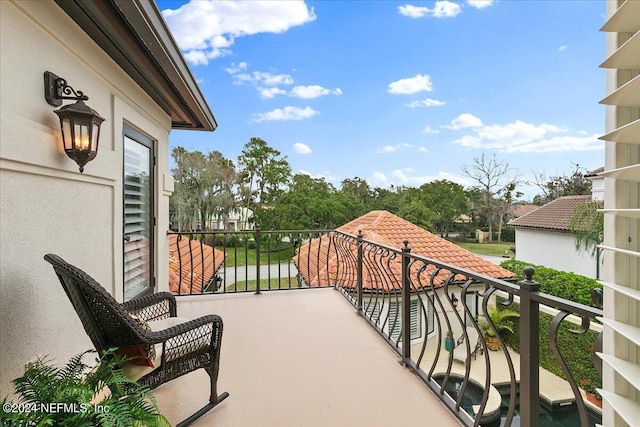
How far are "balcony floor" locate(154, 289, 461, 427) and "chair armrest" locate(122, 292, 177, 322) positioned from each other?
21.1 inches

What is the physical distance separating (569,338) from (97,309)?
10.8 m

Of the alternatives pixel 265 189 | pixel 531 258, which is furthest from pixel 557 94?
pixel 265 189

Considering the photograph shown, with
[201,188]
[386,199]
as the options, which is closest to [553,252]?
[386,199]

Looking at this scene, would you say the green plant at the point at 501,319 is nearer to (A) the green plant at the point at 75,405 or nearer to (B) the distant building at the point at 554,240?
(B) the distant building at the point at 554,240

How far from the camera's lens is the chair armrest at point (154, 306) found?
235cm

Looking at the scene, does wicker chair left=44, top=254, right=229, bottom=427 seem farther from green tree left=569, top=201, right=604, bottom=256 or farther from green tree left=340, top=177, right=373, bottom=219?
green tree left=340, top=177, right=373, bottom=219

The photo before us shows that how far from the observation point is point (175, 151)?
18.8 metres

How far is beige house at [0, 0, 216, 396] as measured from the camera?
5.28ft

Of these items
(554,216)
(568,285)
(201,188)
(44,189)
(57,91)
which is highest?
(201,188)

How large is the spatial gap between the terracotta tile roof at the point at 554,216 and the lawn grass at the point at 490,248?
5695mm

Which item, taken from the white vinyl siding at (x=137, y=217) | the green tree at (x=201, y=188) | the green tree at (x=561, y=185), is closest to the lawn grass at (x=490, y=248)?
the green tree at (x=561, y=185)

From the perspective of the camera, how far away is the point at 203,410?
6.48ft

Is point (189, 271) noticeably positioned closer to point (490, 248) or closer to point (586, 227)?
point (586, 227)

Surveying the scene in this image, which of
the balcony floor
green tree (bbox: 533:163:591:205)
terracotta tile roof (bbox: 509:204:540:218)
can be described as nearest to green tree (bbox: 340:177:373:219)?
terracotta tile roof (bbox: 509:204:540:218)
